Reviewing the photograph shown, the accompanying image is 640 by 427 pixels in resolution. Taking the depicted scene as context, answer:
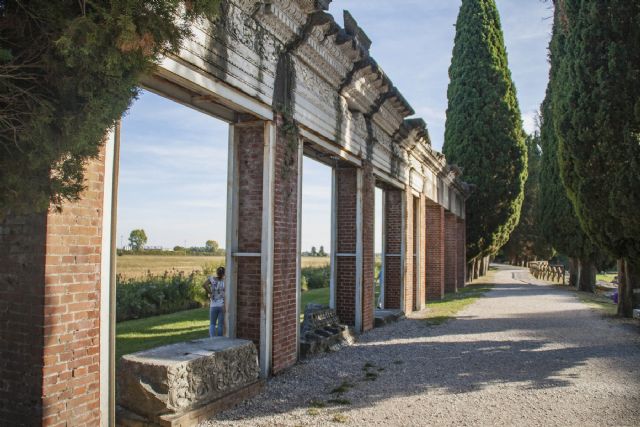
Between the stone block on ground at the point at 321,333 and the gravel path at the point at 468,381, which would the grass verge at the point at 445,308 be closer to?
the gravel path at the point at 468,381

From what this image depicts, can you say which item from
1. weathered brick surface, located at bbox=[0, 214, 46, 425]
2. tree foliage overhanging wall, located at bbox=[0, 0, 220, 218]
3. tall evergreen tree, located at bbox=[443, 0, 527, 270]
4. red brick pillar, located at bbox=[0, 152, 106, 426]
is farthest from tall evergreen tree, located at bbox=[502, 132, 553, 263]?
tree foliage overhanging wall, located at bbox=[0, 0, 220, 218]

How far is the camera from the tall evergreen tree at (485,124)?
952 inches

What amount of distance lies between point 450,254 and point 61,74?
2122cm

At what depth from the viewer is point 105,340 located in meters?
4.05

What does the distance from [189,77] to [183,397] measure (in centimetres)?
299

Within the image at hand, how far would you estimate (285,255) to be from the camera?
6.98 meters

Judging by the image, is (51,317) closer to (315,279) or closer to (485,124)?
(485,124)

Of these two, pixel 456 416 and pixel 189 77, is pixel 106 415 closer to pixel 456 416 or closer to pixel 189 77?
pixel 189 77

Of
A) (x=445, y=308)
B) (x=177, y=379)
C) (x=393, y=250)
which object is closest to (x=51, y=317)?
(x=177, y=379)

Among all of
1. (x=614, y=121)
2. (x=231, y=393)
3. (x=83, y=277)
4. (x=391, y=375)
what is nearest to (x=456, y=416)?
(x=391, y=375)

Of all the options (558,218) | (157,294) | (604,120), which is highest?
(604,120)

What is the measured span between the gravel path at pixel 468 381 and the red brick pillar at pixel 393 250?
2.27 m

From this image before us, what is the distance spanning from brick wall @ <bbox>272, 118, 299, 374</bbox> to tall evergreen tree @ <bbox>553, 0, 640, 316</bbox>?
7.24 metres

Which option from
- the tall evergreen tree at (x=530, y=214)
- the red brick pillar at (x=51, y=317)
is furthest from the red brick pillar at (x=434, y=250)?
the tall evergreen tree at (x=530, y=214)
